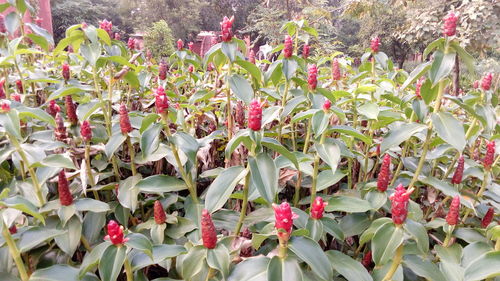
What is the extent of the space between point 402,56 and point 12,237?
60.8 feet

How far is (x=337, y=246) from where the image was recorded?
1.30 m

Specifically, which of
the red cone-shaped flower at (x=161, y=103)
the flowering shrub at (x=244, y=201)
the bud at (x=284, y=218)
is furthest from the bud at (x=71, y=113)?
the bud at (x=284, y=218)

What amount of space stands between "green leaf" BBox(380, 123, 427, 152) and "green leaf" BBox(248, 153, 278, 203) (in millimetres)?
442

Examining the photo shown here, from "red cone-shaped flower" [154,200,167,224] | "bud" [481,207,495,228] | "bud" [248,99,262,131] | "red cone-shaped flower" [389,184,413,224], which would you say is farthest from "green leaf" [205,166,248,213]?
"bud" [481,207,495,228]

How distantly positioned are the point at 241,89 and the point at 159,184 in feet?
1.36

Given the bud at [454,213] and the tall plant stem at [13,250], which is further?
the bud at [454,213]

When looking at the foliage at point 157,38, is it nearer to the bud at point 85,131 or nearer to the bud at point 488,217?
the bud at point 85,131

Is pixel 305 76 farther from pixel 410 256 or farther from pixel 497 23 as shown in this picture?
pixel 497 23

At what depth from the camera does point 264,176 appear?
831mm

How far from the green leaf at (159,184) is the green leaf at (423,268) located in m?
0.68

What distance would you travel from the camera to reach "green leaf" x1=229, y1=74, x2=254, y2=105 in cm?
122

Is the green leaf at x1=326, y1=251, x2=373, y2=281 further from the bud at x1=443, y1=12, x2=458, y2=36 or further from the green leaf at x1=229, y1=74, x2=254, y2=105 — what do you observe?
the bud at x1=443, y1=12, x2=458, y2=36

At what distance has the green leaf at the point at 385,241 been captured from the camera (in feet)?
2.80

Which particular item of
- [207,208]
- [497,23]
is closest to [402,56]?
[497,23]
